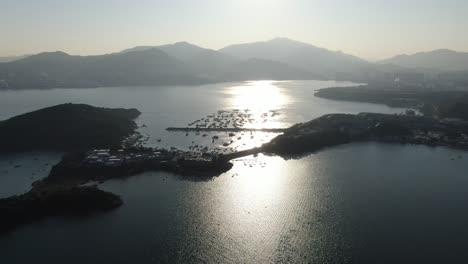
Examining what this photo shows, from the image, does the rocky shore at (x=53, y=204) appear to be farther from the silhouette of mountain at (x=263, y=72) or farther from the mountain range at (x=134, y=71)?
the silhouette of mountain at (x=263, y=72)

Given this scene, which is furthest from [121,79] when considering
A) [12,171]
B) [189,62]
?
[12,171]

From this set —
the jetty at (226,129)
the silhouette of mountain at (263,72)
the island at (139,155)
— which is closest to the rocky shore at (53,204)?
the island at (139,155)

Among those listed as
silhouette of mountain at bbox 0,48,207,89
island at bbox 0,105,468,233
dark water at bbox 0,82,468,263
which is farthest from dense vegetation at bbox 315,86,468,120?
silhouette of mountain at bbox 0,48,207,89

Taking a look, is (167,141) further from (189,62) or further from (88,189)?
(189,62)

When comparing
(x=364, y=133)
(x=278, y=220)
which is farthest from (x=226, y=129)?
(x=278, y=220)

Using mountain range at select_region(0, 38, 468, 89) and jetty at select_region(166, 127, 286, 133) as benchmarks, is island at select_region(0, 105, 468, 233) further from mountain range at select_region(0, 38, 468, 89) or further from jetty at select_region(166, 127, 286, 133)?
mountain range at select_region(0, 38, 468, 89)

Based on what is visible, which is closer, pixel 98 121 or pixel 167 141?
pixel 167 141
